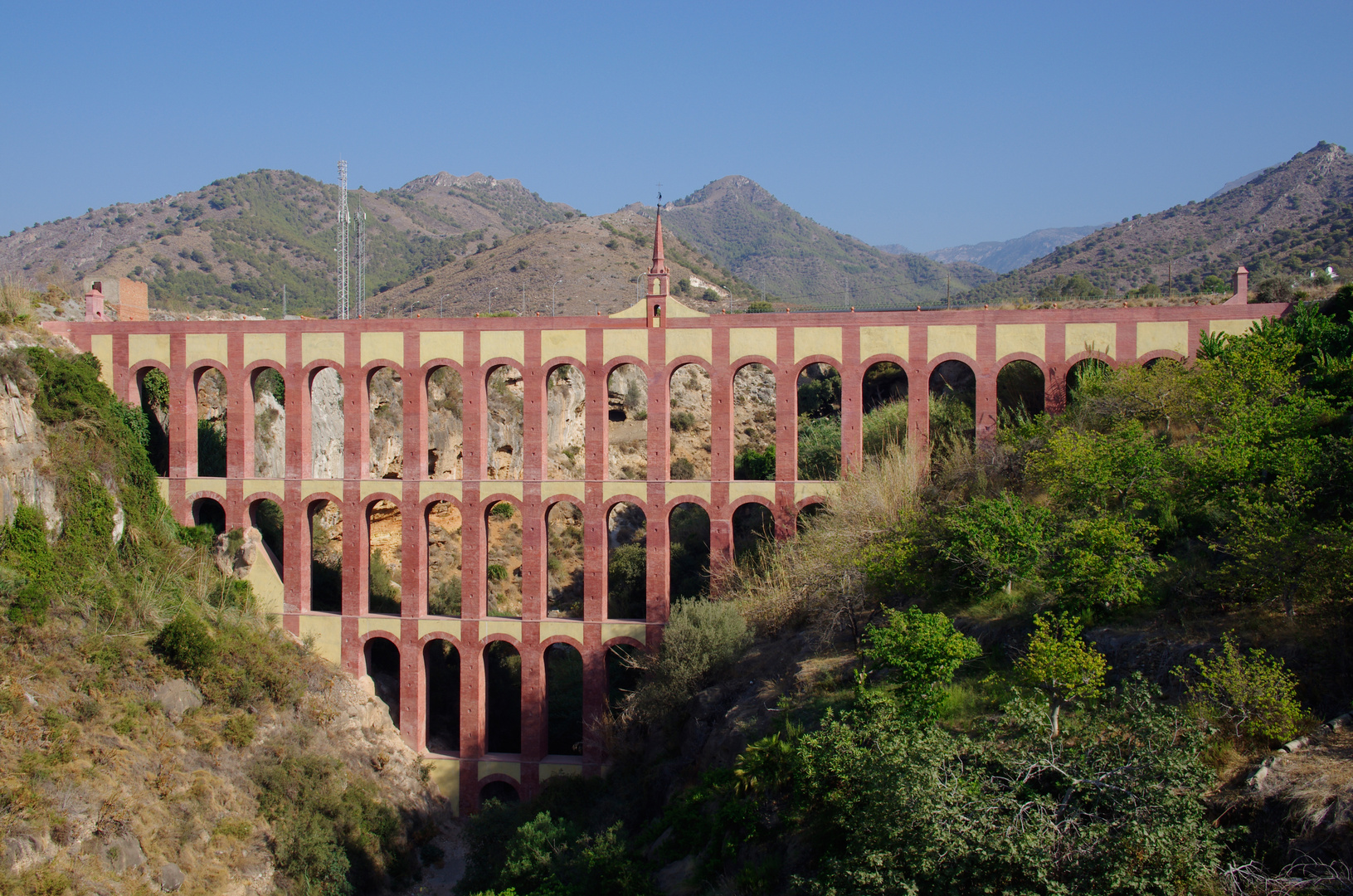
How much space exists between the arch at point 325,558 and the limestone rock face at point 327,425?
146cm

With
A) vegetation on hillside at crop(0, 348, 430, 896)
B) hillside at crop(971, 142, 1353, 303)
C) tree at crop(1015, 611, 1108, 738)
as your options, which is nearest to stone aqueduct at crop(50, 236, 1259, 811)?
vegetation on hillside at crop(0, 348, 430, 896)

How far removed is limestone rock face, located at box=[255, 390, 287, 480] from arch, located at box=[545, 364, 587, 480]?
12.4 meters

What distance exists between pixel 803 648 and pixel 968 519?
5.04 m

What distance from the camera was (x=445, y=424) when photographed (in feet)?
129

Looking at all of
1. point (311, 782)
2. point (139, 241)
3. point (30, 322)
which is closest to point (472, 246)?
point (139, 241)

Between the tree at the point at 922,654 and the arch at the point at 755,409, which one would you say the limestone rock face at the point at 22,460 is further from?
the arch at the point at 755,409

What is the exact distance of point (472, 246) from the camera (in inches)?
3775

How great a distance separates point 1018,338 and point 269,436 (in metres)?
25.0

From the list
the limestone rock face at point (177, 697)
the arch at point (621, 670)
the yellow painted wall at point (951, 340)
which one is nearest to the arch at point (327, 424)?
the limestone rock face at point (177, 697)

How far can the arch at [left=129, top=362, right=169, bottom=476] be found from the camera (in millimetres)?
30906

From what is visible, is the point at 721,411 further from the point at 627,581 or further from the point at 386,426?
the point at 386,426

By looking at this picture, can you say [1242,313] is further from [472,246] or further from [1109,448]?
[472,246]

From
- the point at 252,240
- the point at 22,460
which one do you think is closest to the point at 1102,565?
the point at 22,460

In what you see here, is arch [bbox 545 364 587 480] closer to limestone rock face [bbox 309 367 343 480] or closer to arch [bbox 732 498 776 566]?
arch [bbox 732 498 776 566]
